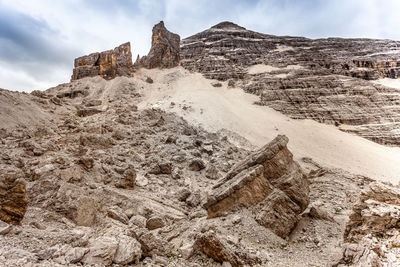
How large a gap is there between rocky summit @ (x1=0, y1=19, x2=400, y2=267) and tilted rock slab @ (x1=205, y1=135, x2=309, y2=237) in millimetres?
47

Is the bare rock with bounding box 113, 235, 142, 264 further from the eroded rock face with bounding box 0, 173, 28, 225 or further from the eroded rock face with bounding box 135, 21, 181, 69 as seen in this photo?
the eroded rock face with bounding box 135, 21, 181, 69

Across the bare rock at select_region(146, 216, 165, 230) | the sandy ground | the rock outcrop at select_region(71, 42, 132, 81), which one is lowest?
the bare rock at select_region(146, 216, 165, 230)

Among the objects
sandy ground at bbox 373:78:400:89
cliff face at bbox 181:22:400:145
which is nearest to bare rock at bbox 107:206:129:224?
cliff face at bbox 181:22:400:145

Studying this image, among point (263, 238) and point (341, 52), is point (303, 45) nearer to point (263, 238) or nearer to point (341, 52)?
point (341, 52)

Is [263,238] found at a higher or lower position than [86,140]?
lower

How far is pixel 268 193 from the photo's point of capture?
8898mm

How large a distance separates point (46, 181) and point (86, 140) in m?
5.70

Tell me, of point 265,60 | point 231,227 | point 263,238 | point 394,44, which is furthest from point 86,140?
point 394,44

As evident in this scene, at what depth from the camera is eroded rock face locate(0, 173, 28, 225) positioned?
4921 mm

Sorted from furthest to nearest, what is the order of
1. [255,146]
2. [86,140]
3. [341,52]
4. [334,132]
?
1. [341,52]
2. [334,132]
3. [255,146]
4. [86,140]

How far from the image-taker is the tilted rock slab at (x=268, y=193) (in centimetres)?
822

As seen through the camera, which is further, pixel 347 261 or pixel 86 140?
pixel 86 140

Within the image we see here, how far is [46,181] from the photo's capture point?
7977mm

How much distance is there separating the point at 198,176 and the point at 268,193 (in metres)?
6.05
